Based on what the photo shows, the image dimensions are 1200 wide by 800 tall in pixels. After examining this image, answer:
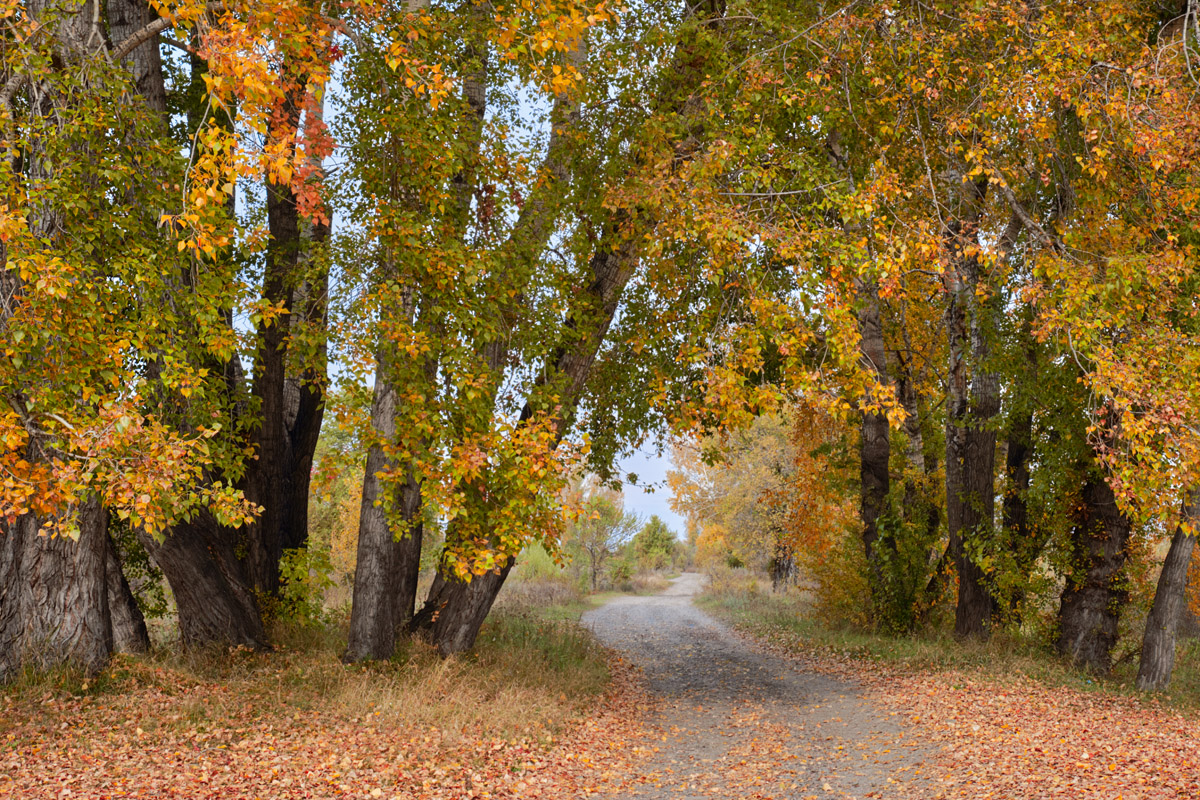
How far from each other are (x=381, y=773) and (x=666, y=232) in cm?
633

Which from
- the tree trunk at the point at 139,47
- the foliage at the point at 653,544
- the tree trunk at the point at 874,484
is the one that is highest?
the tree trunk at the point at 139,47

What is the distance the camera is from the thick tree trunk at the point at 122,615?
9.36 meters

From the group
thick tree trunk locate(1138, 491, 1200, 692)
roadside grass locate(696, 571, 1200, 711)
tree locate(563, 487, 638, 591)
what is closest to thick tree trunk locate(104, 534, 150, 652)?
roadside grass locate(696, 571, 1200, 711)

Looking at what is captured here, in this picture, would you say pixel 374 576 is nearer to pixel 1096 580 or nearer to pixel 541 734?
pixel 541 734

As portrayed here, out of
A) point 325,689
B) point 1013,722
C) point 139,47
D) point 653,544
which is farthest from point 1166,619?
point 653,544

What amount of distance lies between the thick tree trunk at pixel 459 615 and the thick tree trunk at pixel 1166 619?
30.8 ft

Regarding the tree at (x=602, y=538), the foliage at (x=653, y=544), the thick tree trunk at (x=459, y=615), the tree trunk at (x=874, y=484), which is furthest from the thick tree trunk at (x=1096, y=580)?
the foliage at (x=653, y=544)

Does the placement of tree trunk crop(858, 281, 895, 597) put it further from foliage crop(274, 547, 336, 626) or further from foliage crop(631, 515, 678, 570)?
foliage crop(631, 515, 678, 570)

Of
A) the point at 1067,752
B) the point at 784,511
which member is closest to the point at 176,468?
the point at 1067,752

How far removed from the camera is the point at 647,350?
11805 millimetres

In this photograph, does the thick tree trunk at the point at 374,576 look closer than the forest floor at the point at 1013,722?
No

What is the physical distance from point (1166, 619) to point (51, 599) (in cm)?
1439

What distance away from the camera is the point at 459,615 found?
1066 cm

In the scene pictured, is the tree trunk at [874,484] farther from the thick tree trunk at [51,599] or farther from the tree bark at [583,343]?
the thick tree trunk at [51,599]
